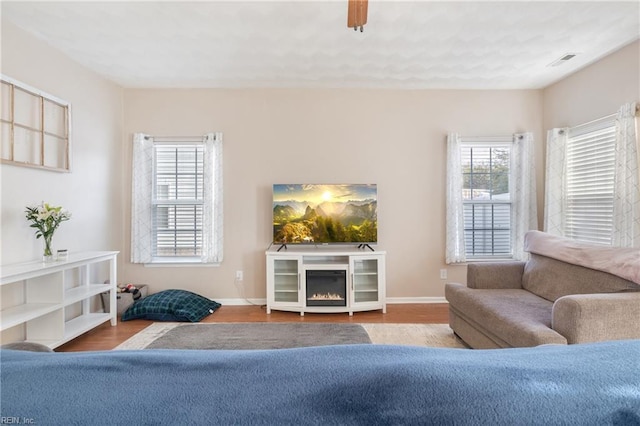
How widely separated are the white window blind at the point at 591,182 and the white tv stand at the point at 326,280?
83.5 inches

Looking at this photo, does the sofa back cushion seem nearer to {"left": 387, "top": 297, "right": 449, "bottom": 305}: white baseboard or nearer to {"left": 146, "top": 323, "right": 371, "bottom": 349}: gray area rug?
{"left": 387, "top": 297, "right": 449, "bottom": 305}: white baseboard

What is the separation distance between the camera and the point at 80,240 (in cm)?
329

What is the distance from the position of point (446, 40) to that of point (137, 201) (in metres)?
3.82

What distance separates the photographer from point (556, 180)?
3652 millimetres

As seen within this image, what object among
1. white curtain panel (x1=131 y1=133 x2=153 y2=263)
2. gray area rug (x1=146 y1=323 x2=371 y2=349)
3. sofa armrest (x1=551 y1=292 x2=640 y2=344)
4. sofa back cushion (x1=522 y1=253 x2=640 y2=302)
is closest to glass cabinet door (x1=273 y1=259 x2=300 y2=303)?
gray area rug (x1=146 y1=323 x2=371 y2=349)

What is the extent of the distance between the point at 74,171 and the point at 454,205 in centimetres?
421

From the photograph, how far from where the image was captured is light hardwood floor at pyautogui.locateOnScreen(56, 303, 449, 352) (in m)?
3.03

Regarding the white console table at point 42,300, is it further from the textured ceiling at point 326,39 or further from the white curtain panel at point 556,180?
the white curtain panel at point 556,180

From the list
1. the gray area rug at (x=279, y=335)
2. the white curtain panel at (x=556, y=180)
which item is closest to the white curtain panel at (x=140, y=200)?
the gray area rug at (x=279, y=335)

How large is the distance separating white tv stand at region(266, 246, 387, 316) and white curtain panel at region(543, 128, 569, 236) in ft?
6.50

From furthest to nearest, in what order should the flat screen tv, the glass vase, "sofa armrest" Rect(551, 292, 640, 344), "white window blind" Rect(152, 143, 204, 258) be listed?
"white window blind" Rect(152, 143, 204, 258) → the flat screen tv → the glass vase → "sofa armrest" Rect(551, 292, 640, 344)

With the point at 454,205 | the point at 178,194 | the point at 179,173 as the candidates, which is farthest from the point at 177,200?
the point at 454,205

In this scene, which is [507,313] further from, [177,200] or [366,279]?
[177,200]

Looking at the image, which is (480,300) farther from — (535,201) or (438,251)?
(535,201)
